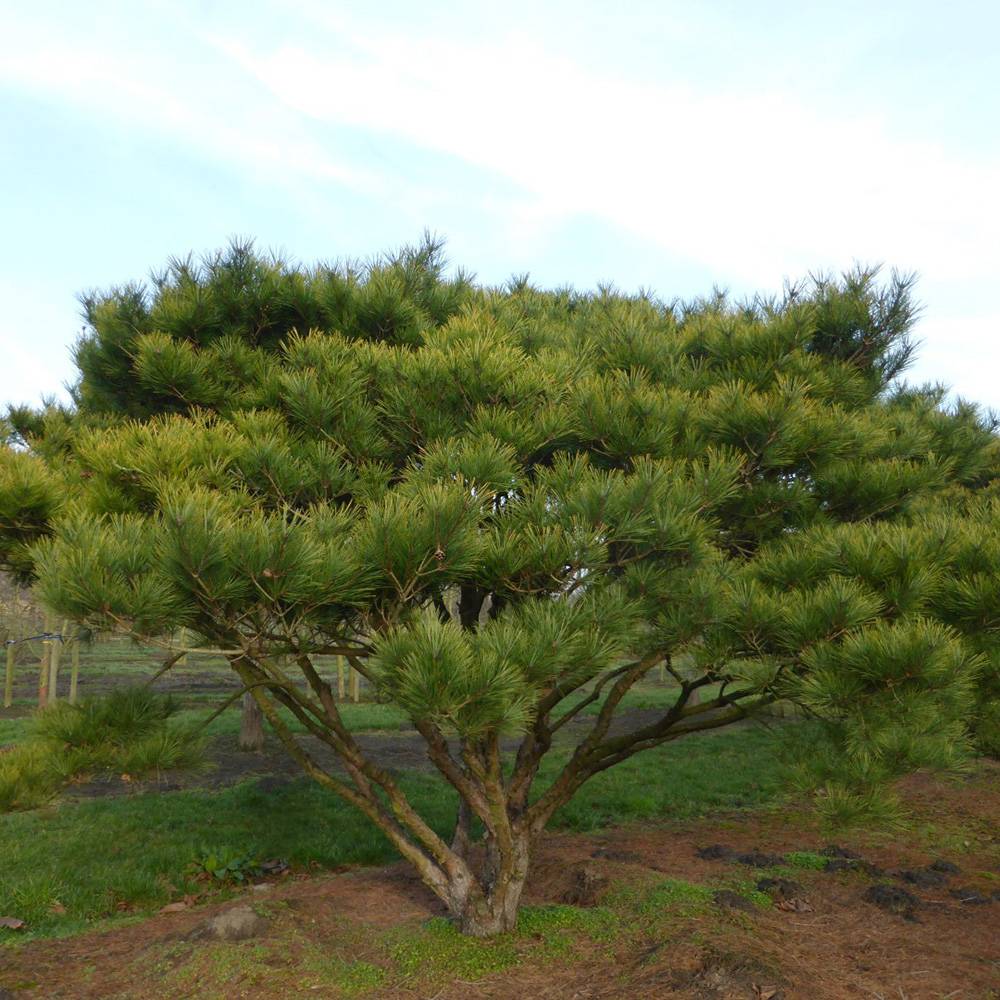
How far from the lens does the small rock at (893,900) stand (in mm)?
5508

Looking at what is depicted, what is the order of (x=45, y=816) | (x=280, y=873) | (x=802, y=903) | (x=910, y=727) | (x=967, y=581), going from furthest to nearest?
(x=45, y=816), (x=280, y=873), (x=802, y=903), (x=967, y=581), (x=910, y=727)

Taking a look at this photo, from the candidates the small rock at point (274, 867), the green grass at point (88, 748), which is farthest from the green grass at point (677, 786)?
the green grass at point (88, 748)

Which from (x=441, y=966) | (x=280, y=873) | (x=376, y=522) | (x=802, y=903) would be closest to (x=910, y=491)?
(x=802, y=903)

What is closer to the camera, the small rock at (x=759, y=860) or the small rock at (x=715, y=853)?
the small rock at (x=759, y=860)

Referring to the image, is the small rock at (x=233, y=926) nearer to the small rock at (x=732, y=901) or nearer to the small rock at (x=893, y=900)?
the small rock at (x=732, y=901)

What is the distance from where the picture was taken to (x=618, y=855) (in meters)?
6.65

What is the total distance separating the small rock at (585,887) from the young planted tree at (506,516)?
73cm

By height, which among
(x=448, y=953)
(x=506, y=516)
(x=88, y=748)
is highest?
(x=506, y=516)

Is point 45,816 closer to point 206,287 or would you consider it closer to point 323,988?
point 323,988

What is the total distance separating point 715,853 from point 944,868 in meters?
1.81

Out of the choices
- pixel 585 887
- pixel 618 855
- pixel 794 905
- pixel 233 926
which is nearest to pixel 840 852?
pixel 794 905

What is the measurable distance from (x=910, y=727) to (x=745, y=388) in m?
2.06

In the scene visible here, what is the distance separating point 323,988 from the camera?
13.5ft

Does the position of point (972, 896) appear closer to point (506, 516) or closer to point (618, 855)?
point (618, 855)
